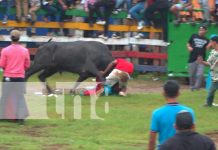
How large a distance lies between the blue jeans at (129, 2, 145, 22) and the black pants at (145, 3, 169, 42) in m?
0.24

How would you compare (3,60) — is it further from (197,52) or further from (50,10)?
(50,10)

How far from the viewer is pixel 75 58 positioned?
18.7m

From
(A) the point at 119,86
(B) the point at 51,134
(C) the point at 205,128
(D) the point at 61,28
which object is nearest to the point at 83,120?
(B) the point at 51,134

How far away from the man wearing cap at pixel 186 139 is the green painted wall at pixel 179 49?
14085 mm

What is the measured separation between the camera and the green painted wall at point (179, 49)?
2120 cm

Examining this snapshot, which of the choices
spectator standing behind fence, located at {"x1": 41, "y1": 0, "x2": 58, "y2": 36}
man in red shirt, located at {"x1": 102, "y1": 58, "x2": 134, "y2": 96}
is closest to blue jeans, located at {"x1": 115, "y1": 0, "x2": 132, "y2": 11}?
spectator standing behind fence, located at {"x1": 41, "y1": 0, "x2": 58, "y2": 36}

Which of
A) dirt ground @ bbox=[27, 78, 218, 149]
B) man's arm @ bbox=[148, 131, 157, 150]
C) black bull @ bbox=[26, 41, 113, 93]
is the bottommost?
dirt ground @ bbox=[27, 78, 218, 149]

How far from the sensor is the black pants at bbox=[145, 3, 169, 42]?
21075 millimetres

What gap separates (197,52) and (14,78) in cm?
705

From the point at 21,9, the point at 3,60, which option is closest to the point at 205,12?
the point at 21,9

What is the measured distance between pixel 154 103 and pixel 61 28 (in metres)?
6.86

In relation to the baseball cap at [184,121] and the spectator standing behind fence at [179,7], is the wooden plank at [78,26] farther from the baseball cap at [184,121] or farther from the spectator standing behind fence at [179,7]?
the baseball cap at [184,121]

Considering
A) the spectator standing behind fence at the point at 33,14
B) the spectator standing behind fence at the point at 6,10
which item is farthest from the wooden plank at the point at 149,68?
the spectator standing behind fence at the point at 6,10

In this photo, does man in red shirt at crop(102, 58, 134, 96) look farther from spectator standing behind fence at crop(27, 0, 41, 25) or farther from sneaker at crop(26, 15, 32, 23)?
sneaker at crop(26, 15, 32, 23)
